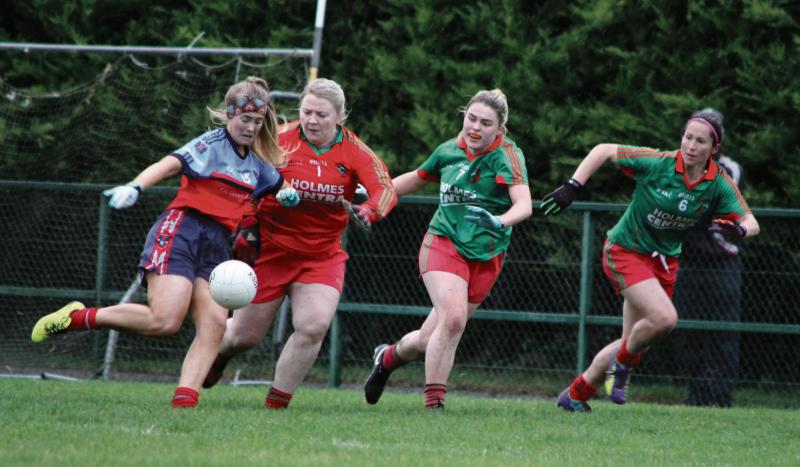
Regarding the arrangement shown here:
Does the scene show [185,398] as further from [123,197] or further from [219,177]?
[123,197]

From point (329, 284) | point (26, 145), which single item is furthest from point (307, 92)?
point (26, 145)

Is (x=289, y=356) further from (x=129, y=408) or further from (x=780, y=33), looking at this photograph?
(x=780, y=33)

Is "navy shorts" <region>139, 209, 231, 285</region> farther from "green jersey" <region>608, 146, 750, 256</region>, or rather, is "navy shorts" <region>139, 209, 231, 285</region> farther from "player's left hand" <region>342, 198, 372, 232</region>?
"green jersey" <region>608, 146, 750, 256</region>

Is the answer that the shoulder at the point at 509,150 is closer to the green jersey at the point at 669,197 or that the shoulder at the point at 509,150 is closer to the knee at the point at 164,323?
the green jersey at the point at 669,197

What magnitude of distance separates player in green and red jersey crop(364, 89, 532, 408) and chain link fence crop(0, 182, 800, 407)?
2848 millimetres

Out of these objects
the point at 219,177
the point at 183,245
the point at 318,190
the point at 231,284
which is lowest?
the point at 231,284

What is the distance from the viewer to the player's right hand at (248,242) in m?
7.68

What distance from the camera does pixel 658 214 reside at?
8.16m

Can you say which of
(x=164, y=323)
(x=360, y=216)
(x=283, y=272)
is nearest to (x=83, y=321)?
(x=164, y=323)

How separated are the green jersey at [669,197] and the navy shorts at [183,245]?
2.73m

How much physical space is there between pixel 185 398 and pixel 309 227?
1303mm

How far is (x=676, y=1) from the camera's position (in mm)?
11125

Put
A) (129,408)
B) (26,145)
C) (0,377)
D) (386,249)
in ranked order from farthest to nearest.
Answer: (26,145), (386,249), (0,377), (129,408)

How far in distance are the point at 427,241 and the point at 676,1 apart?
173 inches
